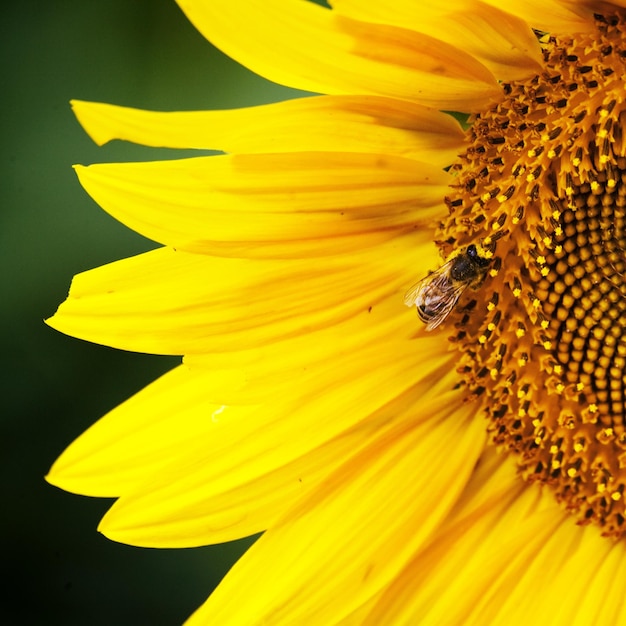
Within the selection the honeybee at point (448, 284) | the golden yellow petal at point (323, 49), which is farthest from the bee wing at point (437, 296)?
the golden yellow petal at point (323, 49)

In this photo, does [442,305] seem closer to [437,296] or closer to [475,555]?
[437,296]

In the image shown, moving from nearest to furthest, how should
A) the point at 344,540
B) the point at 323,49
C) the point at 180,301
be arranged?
the point at 323,49
the point at 180,301
the point at 344,540

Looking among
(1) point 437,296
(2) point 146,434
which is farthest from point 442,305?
(2) point 146,434

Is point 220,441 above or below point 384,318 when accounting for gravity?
below

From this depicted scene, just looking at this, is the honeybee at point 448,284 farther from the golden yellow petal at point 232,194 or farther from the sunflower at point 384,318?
the golden yellow petal at point 232,194

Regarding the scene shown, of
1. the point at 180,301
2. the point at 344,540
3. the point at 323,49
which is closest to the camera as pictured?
the point at 323,49

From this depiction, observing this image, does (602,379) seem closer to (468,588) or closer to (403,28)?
(468,588)

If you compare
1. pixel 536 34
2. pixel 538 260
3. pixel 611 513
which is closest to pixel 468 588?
pixel 611 513

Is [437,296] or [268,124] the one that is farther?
[437,296]
